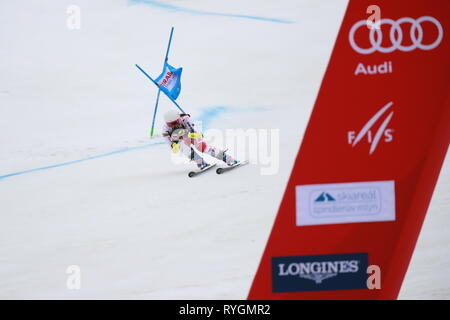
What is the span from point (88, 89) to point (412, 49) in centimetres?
181

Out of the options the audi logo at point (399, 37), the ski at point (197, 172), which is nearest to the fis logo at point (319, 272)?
the audi logo at point (399, 37)

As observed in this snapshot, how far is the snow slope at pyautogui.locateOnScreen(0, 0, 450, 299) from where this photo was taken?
6.39 ft

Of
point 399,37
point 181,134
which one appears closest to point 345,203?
point 399,37

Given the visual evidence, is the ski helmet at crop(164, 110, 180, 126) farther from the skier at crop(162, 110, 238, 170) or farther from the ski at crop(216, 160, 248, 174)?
the ski at crop(216, 160, 248, 174)

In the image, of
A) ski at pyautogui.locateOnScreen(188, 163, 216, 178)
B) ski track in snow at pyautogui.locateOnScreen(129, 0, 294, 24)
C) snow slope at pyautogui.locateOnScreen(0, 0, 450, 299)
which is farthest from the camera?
ski track in snow at pyautogui.locateOnScreen(129, 0, 294, 24)

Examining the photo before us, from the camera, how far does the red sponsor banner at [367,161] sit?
151 cm

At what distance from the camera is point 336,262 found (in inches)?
62.6

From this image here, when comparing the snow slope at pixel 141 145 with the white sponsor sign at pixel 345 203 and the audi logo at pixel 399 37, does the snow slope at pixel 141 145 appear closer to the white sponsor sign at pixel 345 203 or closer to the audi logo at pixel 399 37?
the white sponsor sign at pixel 345 203

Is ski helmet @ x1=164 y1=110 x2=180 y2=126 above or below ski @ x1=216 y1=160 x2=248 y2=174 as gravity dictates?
above

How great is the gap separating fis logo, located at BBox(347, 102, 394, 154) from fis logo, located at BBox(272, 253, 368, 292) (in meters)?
0.29

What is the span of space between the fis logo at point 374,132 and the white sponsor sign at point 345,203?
0.11m

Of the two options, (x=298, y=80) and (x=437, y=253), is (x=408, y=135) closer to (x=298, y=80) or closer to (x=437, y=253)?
(x=437, y=253)

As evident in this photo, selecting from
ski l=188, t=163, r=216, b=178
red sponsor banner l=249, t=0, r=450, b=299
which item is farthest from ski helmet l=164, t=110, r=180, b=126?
red sponsor banner l=249, t=0, r=450, b=299

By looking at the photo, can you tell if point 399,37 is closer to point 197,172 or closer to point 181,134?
point 197,172
